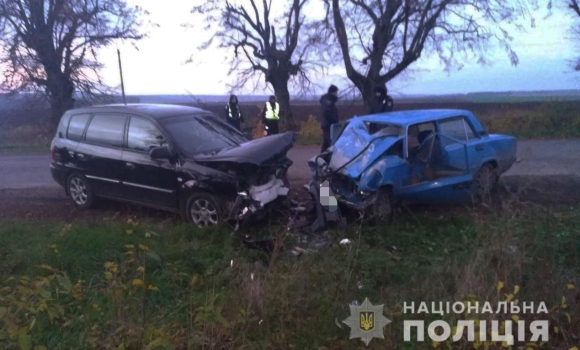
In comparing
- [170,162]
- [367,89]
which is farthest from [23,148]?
[170,162]

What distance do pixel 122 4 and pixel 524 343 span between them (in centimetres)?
2255

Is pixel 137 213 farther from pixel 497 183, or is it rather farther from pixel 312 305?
pixel 497 183

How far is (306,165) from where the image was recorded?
13547mm

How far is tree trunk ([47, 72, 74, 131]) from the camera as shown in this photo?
23.5 meters

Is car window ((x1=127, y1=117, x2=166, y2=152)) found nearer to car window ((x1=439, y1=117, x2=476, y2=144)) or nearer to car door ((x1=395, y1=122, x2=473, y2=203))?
car door ((x1=395, y1=122, x2=473, y2=203))

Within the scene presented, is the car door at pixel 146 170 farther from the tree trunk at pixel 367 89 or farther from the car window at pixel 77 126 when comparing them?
the tree trunk at pixel 367 89

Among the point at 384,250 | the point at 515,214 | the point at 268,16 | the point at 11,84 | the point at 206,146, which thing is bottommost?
the point at 384,250

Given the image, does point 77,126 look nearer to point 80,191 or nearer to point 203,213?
point 80,191

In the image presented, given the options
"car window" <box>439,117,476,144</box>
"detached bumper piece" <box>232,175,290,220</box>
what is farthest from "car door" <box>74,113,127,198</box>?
"car window" <box>439,117,476,144</box>

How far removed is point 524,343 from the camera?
3768 mm

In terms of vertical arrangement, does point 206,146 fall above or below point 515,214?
above

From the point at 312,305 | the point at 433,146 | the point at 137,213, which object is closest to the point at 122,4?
the point at 137,213

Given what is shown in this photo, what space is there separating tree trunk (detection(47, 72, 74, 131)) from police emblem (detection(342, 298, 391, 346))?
21781mm

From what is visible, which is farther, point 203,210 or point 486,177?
point 486,177
